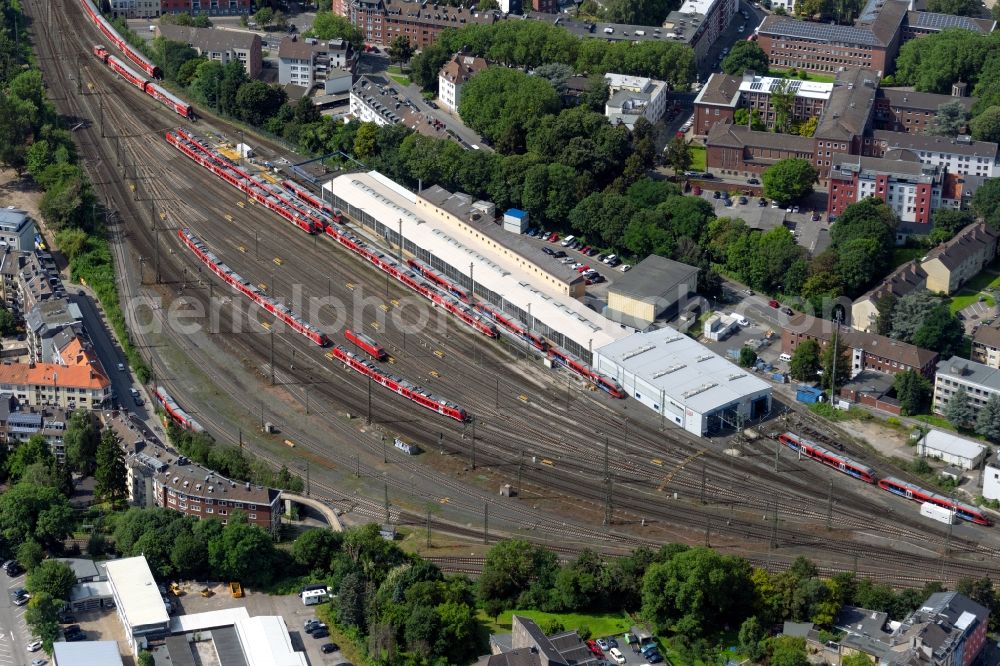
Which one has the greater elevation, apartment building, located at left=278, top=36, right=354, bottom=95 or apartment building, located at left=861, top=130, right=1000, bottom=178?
apartment building, located at left=278, top=36, right=354, bottom=95

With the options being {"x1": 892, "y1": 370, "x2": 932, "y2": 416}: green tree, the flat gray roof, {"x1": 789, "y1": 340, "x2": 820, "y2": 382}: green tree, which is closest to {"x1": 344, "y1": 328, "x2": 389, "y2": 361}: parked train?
the flat gray roof

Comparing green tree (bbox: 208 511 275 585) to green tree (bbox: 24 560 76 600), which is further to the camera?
green tree (bbox: 208 511 275 585)

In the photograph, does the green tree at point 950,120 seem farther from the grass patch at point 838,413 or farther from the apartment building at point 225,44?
the apartment building at point 225,44

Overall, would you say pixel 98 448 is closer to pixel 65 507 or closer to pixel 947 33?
pixel 65 507

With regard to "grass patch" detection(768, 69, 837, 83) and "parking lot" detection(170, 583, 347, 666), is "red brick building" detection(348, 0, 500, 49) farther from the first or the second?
"parking lot" detection(170, 583, 347, 666)

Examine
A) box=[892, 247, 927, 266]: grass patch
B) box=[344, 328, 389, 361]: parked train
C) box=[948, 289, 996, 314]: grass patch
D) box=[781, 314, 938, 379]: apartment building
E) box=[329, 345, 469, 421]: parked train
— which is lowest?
box=[329, 345, 469, 421]: parked train

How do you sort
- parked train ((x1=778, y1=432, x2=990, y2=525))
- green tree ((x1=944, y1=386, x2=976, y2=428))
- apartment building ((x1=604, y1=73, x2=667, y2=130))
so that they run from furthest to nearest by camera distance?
apartment building ((x1=604, y1=73, x2=667, y2=130)) → green tree ((x1=944, y1=386, x2=976, y2=428)) → parked train ((x1=778, y1=432, x2=990, y2=525))

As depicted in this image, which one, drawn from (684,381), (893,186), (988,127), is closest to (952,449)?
(684,381)
